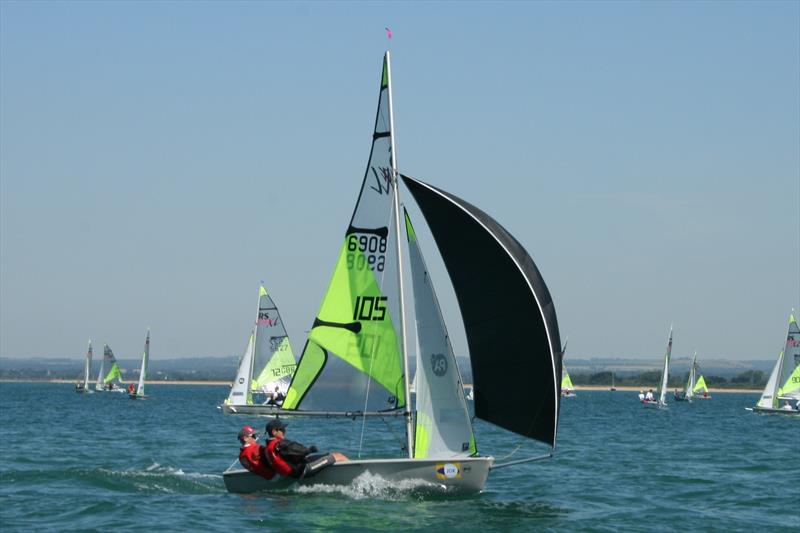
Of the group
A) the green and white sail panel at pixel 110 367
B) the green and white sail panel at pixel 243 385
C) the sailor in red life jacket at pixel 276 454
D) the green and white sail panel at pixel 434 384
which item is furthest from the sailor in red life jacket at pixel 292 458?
the green and white sail panel at pixel 110 367

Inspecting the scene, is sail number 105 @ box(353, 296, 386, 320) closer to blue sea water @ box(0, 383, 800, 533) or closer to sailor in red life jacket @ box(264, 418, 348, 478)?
sailor in red life jacket @ box(264, 418, 348, 478)

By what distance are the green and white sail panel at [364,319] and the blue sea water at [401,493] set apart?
1.78 metres

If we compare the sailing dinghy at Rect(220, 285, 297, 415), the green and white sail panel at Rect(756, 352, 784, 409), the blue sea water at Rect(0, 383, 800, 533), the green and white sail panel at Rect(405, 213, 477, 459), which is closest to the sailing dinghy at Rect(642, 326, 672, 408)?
the green and white sail panel at Rect(756, 352, 784, 409)

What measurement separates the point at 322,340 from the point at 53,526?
5.80 metres

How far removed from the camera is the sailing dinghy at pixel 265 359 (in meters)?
57.8

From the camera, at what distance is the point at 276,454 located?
67.8 feet

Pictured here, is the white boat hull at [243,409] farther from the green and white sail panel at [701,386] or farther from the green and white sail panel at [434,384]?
the green and white sail panel at [701,386]

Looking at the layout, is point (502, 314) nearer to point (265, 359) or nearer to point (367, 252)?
point (367, 252)

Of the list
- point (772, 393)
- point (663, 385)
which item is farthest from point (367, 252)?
point (663, 385)

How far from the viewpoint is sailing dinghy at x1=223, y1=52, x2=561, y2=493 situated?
19953 millimetres

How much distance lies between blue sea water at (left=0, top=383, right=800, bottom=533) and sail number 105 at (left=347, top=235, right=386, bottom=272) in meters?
3.91

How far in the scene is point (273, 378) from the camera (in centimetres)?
5844

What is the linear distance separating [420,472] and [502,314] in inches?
120

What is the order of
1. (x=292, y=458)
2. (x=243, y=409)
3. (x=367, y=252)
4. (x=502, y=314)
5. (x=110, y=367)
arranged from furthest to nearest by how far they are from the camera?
(x=110, y=367), (x=243, y=409), (x=367, y=252), (x=292, y=458), (x=502, y=314)
